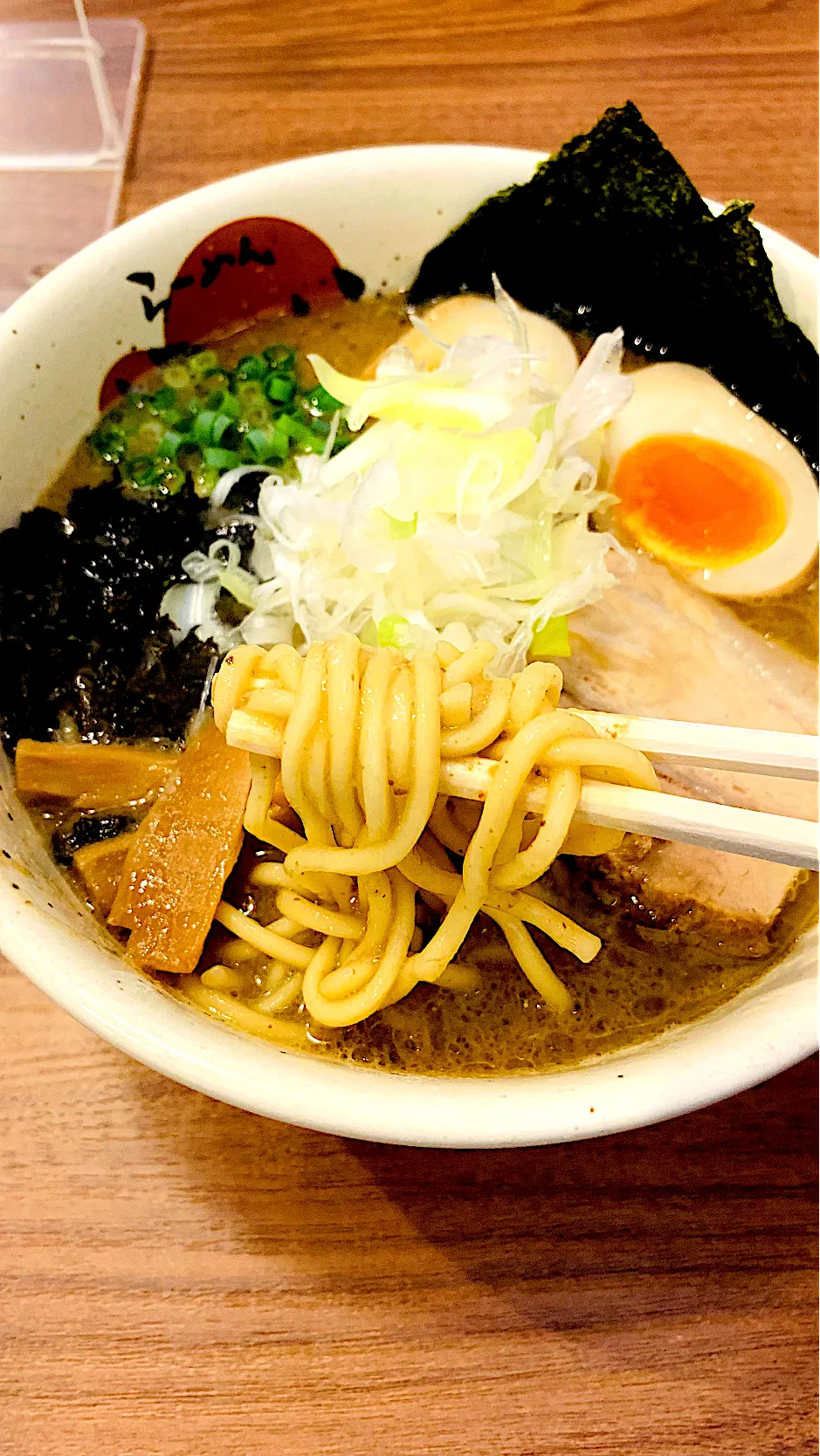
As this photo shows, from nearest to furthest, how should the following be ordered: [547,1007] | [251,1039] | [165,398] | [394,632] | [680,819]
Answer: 1. [680,819]
2. [251,1039]
3. [547,1007]
4. [394,632]
5. [165,398]

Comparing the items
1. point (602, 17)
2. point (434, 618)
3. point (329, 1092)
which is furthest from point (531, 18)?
point (329, 1092)

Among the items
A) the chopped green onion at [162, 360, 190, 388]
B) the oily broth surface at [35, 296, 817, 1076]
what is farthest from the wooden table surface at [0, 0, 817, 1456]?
the chopped green onion at [162, 360, 190, 388]

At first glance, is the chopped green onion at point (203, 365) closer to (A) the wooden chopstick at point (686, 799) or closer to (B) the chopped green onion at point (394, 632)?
(B) the chopped green onion at point (394, 632)

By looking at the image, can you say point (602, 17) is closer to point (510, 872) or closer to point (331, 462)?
point (331, 462)

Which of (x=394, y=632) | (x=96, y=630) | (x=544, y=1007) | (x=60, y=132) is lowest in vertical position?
(x=544, y=1007)

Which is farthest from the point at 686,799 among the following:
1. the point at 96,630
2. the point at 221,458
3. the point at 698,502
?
the point at 221,458

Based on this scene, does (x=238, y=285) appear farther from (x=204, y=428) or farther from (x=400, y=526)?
(x=400, y=526)

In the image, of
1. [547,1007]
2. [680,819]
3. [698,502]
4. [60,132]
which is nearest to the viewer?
[680,819]

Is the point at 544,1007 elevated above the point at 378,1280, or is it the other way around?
the point at 544,1007
